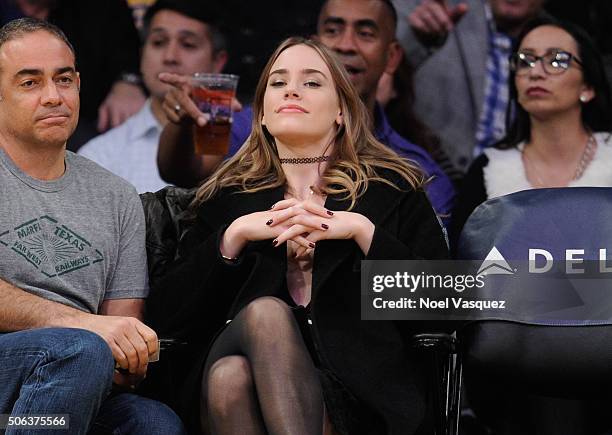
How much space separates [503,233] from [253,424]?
1079mm

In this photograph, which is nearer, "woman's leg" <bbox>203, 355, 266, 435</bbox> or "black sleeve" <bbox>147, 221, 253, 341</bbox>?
"woman's leg" <bbox>203, 355, 266, 435</bbox>

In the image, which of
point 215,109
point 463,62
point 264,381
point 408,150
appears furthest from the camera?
point 463,62

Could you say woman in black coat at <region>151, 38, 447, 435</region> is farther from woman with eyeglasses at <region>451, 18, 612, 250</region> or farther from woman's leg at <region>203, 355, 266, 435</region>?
woman with eyeglasses at <region>451, 18, 612, 250</region>

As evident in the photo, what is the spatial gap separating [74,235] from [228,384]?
715mm

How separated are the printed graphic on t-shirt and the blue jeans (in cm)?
33

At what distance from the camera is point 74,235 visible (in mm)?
3838

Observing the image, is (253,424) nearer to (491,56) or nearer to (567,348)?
(567,348)

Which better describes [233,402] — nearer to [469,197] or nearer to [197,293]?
[197,293]

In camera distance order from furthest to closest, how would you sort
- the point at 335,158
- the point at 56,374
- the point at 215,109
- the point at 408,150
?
the point at 408,150 → the point at 215,109 → the point at 335,158 → the point at 56,374

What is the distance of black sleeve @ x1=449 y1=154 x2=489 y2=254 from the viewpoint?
16.5 feet

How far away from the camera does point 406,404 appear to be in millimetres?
3697

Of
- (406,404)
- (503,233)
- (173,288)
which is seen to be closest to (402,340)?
(406,404)

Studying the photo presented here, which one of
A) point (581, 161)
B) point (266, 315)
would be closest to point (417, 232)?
point (266, 315)

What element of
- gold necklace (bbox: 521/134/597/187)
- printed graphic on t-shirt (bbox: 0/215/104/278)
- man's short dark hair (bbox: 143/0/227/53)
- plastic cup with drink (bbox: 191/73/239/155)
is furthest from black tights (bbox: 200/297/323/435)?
man's short dark hair (bbox: 143/0/227/53)
